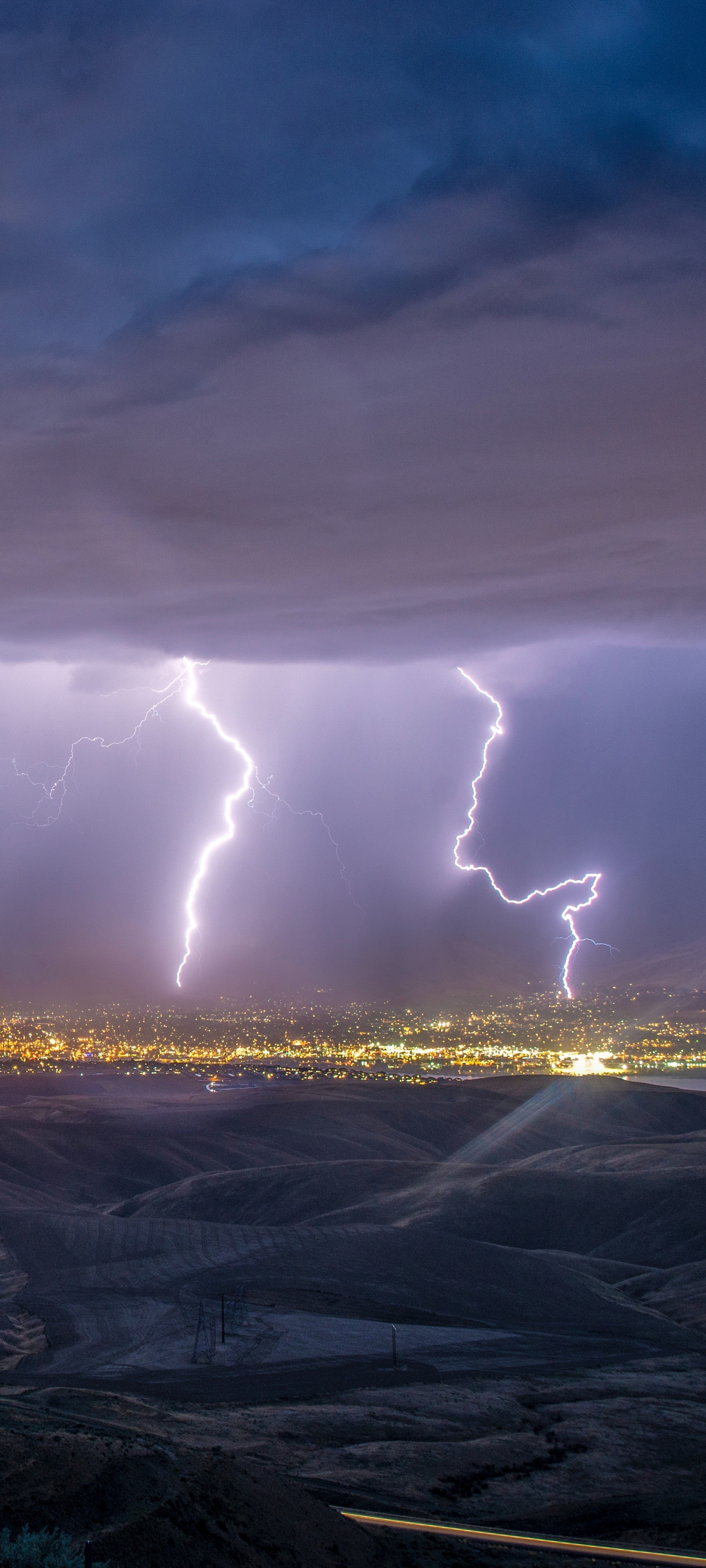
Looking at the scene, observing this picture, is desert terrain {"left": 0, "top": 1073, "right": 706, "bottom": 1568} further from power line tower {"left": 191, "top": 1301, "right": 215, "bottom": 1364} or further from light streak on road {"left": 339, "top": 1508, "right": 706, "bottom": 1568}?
light streak on road {"left": 339, "top": 1508, "right": 706, "bottom": 1568}

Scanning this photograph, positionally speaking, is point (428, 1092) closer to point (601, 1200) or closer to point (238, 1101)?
point (238, 1101)

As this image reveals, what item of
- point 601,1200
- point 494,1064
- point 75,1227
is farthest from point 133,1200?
point 494,1064

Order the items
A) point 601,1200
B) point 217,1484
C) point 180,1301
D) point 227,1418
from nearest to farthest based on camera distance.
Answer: point 217,1484, point 227,1418, point 180,1301, point 601,1200

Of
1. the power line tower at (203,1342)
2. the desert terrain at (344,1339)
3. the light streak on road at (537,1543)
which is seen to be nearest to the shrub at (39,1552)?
the desert terrain at (344,1339)

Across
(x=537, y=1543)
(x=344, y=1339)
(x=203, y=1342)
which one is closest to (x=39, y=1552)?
(x=537, y=1543)

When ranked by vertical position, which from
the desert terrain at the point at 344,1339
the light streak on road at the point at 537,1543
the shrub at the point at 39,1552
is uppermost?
the shrub at the point at 39,1552

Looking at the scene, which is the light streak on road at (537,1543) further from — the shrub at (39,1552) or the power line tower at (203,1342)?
the power line tower at (203,1342)

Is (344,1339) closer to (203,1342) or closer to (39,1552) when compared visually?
(203,1342)
